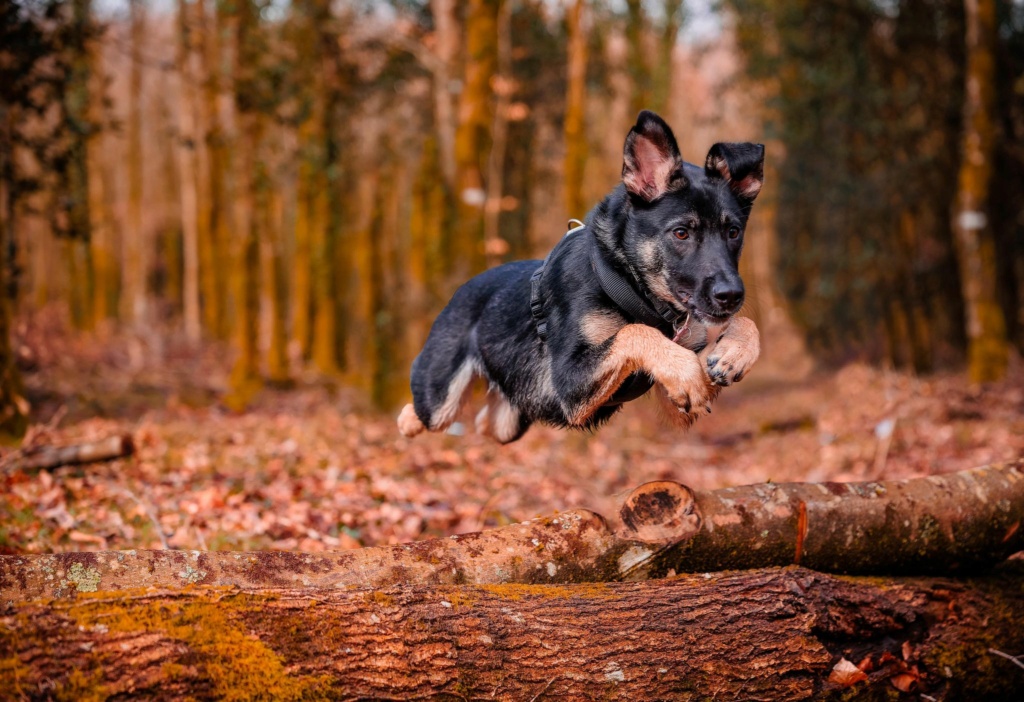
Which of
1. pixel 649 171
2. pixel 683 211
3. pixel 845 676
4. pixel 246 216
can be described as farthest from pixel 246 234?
pixel 845 676

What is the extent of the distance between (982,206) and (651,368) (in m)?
11.2

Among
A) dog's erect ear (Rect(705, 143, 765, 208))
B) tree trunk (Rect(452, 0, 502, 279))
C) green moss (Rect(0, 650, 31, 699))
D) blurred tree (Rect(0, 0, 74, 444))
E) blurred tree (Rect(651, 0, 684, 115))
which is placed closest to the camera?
green moss (Rect(0, 650, 31, 699))

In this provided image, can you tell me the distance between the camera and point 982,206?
488 inches

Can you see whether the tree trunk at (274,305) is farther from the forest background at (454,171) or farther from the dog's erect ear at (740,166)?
the dog's erect ear at (740,166)

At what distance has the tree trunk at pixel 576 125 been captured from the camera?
49.3 ft

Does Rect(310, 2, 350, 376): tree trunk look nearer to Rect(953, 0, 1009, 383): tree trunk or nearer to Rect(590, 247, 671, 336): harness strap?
Rect(953, 0, 1009, 383): tree trunk

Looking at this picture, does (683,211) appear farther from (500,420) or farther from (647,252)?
(500,420)

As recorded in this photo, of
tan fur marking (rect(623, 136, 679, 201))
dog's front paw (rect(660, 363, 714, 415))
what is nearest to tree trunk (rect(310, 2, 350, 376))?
tan fur marking (rect(623, 136, 679, 201))

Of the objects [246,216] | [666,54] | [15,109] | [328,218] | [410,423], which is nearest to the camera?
[410,423]

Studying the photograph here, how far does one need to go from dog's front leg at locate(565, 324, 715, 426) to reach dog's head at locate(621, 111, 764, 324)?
0.18 metres

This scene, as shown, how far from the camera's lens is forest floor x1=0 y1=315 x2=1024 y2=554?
6293mm

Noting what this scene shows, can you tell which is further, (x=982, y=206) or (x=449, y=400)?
(x=982, y=206)

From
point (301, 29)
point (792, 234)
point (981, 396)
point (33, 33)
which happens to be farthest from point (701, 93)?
point (33, 33)

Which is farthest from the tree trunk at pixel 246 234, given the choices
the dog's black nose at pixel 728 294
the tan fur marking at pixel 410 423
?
the dog's black nose at pixel 728 294
